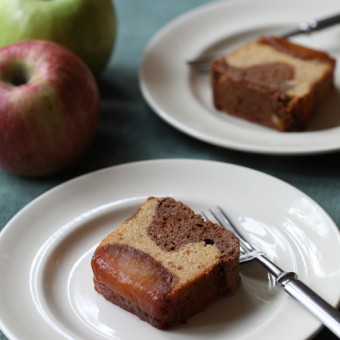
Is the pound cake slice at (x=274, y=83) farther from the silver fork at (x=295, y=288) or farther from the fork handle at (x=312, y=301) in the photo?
the fork handle at (x=312, y=301)


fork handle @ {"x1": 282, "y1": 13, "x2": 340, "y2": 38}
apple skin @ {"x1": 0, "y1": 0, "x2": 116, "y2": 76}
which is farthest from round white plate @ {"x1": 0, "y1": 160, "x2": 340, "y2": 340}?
fork handle @ {"x1": 282, "y1": 13, "x2": 340, "y2": 38}

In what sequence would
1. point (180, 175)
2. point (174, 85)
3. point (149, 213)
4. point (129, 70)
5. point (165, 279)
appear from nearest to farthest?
point (165, 279) → point (149, 213) → point (180, 175) → point (174, 85) → point (129, 70)

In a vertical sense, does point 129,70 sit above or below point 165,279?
below

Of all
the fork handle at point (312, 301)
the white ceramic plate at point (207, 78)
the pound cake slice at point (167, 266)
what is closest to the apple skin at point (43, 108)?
the white ceramic plate at point (207, 78)

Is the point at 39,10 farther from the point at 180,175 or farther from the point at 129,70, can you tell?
the point at 180,175

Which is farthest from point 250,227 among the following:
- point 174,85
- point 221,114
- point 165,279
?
point 174,85
